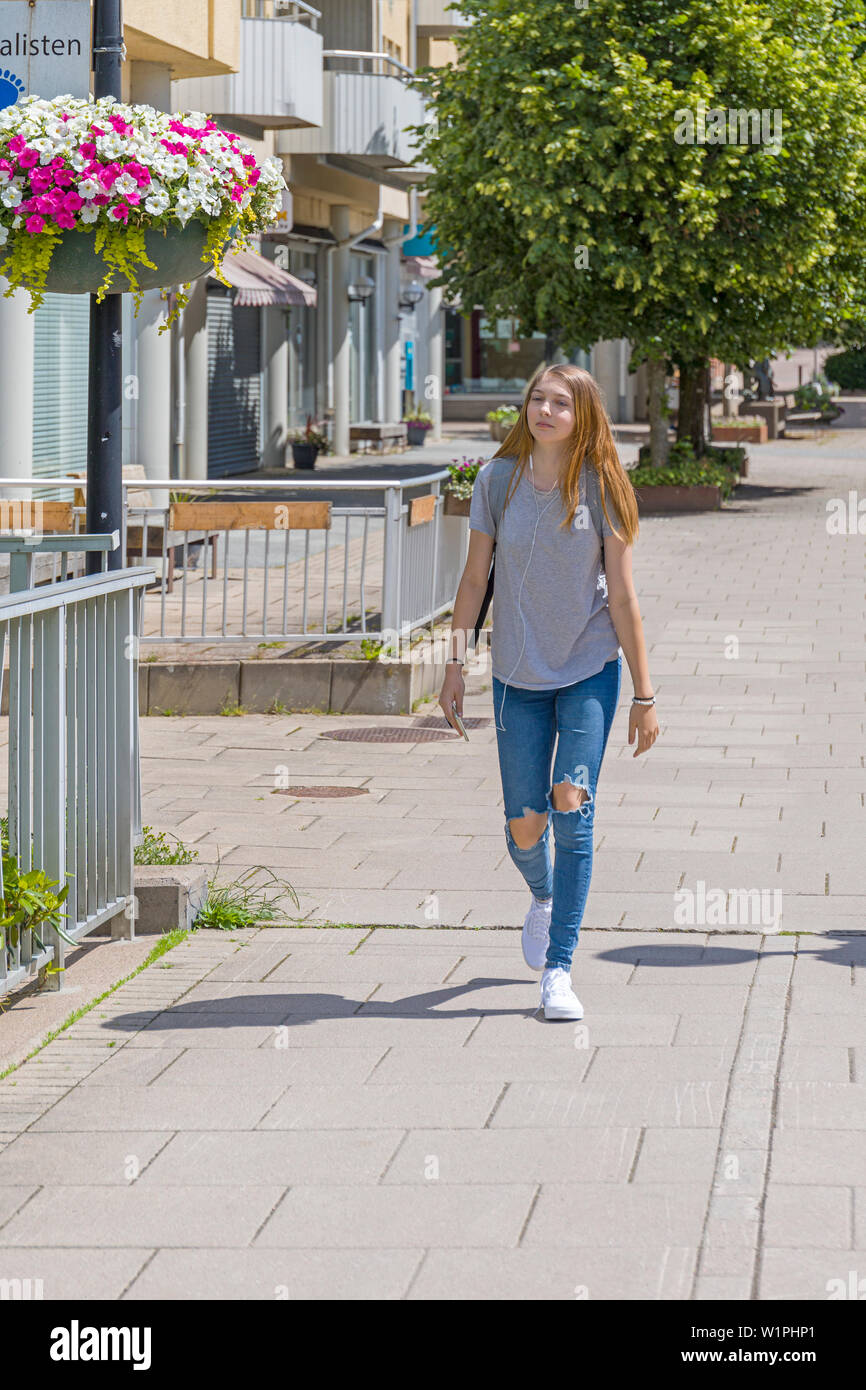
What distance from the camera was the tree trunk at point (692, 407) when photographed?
27906mm

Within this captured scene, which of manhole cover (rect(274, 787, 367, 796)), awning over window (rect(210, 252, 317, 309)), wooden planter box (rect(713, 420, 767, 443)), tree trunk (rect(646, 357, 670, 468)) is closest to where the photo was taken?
manhole cover (rect(274, 787, 367, 796))

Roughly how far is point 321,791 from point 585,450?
3.64 metres

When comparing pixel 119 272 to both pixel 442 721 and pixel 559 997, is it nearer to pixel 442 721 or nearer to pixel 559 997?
pixel 559 997

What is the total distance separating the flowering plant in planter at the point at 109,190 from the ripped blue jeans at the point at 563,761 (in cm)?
166

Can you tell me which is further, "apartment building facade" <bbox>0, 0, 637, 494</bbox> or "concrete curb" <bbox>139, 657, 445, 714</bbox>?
"apartment building facade" <bbox>0, 0, 637, 494</bbox>

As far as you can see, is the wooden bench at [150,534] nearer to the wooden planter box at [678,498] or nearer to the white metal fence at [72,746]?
the white metal fence at [72,746]

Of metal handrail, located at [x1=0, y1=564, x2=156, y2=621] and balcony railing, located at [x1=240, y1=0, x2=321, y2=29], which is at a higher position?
balcony railing, located at [x1=240, y1=0, x2=321, y2=29]

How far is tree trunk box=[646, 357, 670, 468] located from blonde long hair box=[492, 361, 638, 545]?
21.2 metres

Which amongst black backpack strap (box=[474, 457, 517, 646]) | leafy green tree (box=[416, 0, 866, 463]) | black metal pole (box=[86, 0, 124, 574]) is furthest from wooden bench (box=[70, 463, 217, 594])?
leafy green tree (box=[416, 0, 866, 463])

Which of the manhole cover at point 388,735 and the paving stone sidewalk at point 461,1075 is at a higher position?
the manhole cover at point 388,735

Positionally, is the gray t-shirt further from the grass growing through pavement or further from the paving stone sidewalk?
the grass growing through pavement

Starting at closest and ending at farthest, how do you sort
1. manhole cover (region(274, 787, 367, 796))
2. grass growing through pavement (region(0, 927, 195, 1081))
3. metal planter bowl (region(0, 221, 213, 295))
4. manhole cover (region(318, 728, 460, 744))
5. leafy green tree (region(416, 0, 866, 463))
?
grass growing through pavement (region(0, 927, 195, 1081)), metal planter bowl (region(0, 221, 213, 295)), manhole cover (region(274, 787, 367, 796)), manhole cover (region(318, 728, 460, 744)), leafy green tree (region(416, 0, 866, 463))

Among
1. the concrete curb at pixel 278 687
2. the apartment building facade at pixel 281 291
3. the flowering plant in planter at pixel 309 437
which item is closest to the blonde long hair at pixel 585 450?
the concrete curb at pixel 278 687

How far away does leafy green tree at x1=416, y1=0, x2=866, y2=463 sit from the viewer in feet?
75.6
